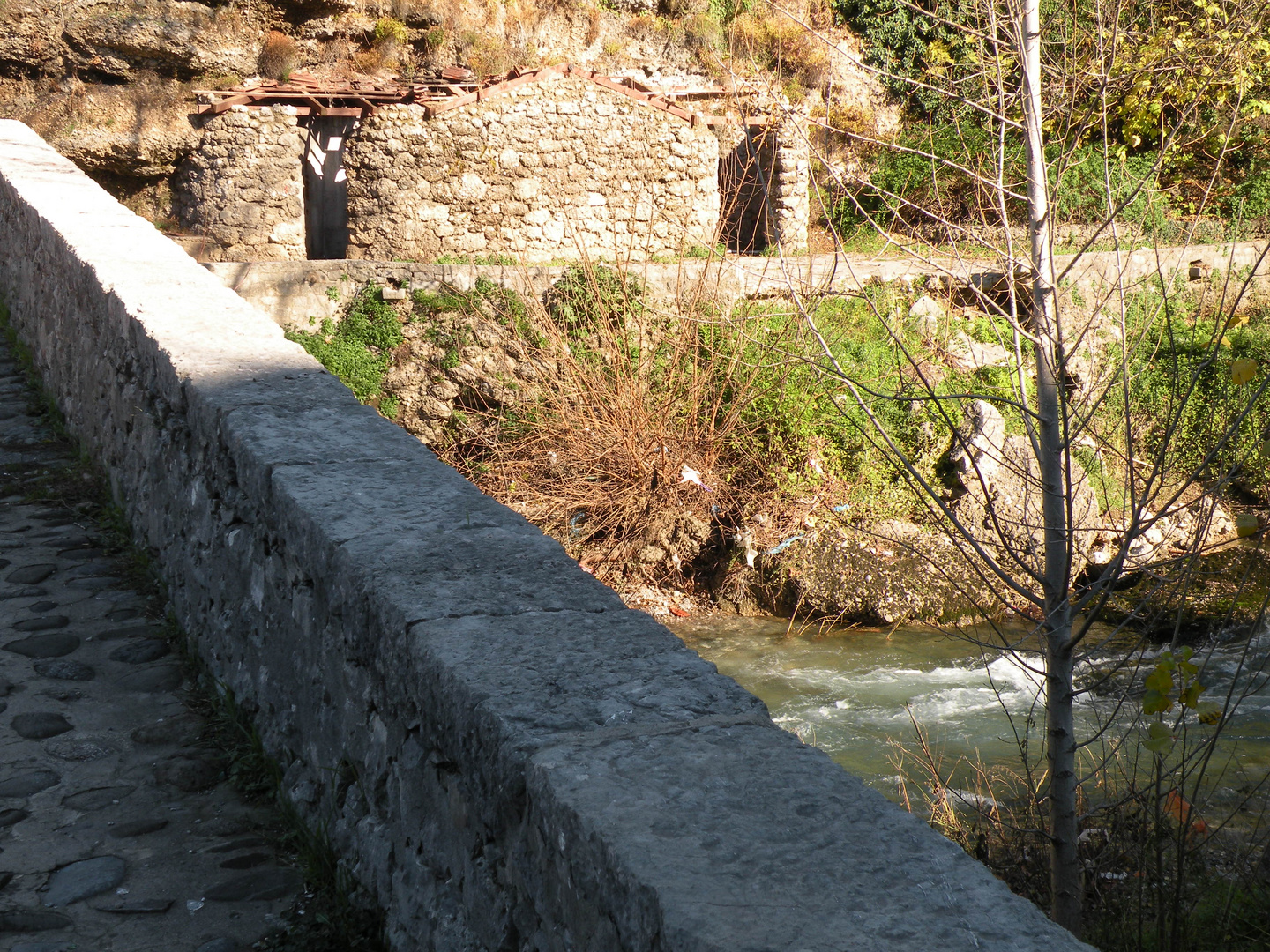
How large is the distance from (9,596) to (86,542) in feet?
1.23

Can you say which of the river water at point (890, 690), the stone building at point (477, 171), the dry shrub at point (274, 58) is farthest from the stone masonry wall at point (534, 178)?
the river water at point (890, 690)

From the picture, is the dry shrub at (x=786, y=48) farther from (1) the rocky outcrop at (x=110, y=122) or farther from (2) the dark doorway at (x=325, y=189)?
(1) the rocky outcrop at (x=110, y=122)

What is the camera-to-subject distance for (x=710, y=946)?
0.92 meters

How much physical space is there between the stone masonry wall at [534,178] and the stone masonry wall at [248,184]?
Answer: 1.13 m

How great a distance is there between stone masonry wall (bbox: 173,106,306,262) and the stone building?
1cm

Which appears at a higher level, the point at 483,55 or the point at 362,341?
the point at 483,55

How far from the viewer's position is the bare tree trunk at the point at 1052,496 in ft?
8.78

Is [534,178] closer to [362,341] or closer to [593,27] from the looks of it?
[362,341]

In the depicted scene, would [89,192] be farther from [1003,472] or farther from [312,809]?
[1003,472]

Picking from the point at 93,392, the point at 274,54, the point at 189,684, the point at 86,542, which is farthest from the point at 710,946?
the point at 274,54

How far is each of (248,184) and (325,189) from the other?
1535mm

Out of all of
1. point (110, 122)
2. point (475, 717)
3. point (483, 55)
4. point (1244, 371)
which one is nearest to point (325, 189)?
point (110, 122)

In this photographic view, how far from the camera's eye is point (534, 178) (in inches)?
444

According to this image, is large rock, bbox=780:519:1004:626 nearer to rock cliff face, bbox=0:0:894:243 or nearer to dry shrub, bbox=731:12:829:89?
rock cliff face, bbox=0:0:894:243
